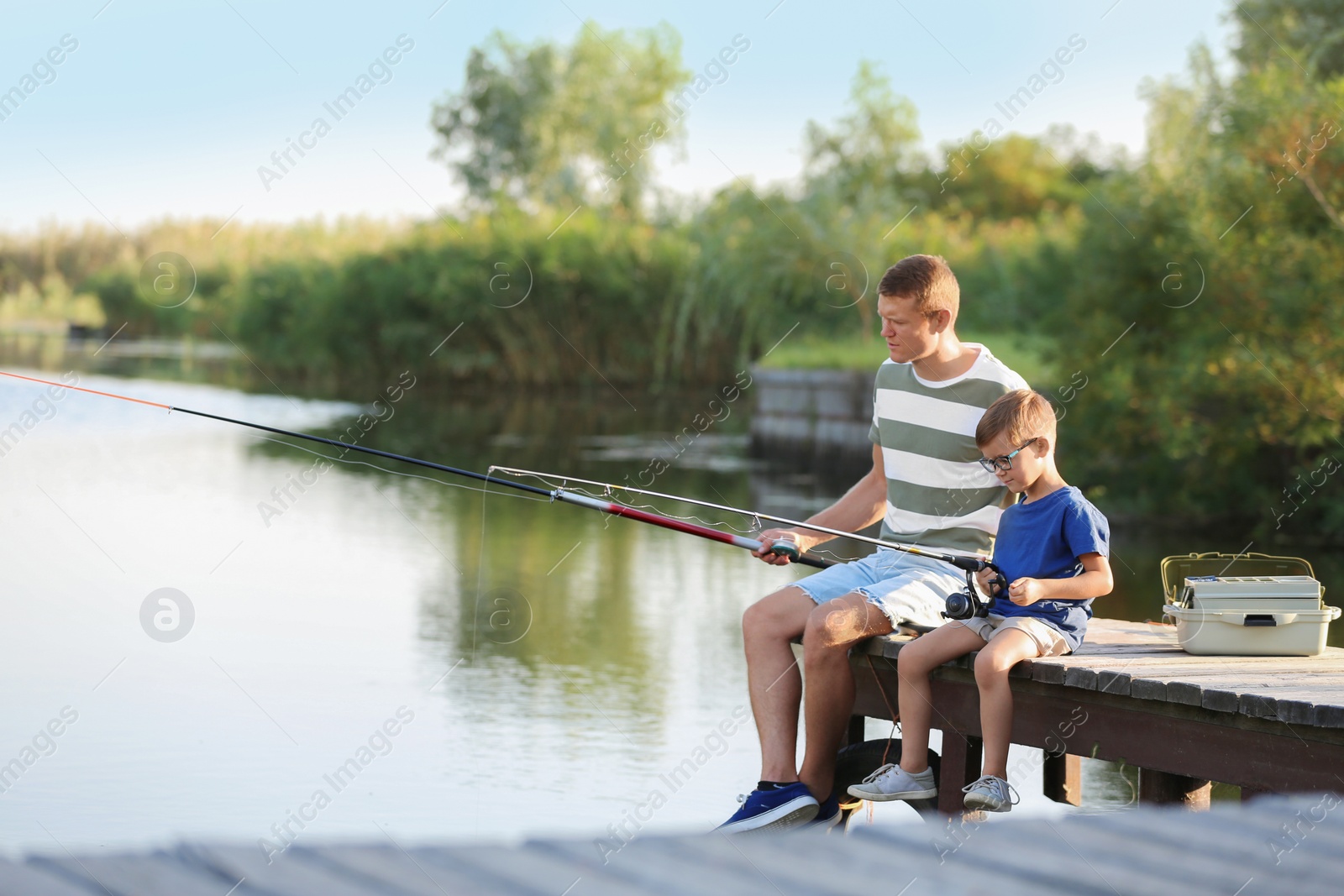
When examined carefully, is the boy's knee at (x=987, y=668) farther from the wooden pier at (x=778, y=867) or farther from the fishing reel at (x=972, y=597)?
the wooden pier at (x=778, y=867)

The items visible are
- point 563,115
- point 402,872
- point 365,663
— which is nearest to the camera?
point 402,872

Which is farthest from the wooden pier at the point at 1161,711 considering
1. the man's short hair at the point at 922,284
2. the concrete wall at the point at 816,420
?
the concrete wall at the point at 816,420

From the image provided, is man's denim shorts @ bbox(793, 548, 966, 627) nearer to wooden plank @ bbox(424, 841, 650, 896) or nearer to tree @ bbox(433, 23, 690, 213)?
wooden plank @ bbox(424, 841, 650, 896)

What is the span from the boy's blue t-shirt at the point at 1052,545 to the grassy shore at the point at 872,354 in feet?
29.7

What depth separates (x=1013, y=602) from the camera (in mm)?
3631

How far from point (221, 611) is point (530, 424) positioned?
12376 mm

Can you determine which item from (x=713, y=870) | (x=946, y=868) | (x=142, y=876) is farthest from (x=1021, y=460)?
(x=142, y=876)

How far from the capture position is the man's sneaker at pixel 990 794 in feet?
11.5

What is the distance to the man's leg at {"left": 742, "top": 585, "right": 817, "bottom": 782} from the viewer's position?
A: 3795mm

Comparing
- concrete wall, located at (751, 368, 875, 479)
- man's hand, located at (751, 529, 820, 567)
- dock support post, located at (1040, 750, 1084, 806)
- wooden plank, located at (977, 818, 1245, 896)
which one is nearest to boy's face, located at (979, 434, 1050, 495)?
man's hand, located at (751, 529, 820, 567)

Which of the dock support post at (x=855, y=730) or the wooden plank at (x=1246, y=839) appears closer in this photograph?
the wooden plank at (x=1246, y=839)

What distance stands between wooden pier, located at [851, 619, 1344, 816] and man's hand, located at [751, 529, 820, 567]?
0.30 metres

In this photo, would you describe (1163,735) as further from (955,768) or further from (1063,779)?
(1063,779)

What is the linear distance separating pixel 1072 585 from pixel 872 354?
14129 millimetres
